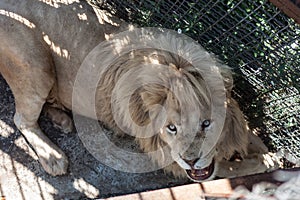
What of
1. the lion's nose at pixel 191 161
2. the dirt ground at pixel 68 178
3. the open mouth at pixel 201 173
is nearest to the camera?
the lion's nose at pixel 191 161

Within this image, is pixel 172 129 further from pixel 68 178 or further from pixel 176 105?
pixel 68 178

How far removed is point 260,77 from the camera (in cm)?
298

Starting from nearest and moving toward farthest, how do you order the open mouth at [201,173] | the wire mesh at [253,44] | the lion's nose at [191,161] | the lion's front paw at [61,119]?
the wire mesh at [253,44] < the lion's nose at [191,161] < the open mouth at [201,173] < the lion's front paw at [61,119]

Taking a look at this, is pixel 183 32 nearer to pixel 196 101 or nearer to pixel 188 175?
pixel 196 101

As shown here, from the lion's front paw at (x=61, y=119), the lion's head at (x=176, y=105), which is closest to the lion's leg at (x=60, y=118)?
the lion's front paw at (x=61, y=119)

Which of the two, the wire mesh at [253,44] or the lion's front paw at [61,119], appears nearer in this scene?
the wire mesh at [253,44]

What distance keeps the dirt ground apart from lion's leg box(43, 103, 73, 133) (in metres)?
0.08

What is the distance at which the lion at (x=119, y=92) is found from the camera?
2717 mm

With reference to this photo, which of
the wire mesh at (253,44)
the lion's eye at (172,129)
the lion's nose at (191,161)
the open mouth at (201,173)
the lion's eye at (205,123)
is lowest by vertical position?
the open mouth at (201,173)

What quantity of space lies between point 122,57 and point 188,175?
2.31 feet

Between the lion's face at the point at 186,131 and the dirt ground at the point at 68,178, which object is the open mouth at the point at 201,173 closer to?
the lion's face at the point at 186,131

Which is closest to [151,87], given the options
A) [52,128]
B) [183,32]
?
[183,32]

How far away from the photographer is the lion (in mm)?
2717

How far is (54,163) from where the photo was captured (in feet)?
11.1
